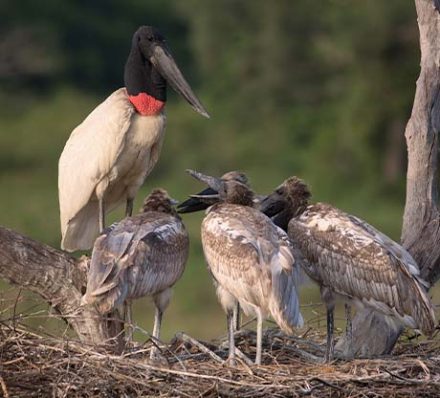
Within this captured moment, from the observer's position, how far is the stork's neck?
11.8 meters

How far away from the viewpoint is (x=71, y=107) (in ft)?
122

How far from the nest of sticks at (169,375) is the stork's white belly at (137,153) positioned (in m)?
2.27

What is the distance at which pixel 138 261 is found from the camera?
9.73m

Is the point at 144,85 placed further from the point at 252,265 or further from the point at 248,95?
the point at 248,95

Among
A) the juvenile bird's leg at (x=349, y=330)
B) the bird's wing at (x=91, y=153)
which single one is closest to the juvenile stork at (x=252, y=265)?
the juvenile bird's leg at (x=349, y=330)

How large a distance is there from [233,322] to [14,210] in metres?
18.1

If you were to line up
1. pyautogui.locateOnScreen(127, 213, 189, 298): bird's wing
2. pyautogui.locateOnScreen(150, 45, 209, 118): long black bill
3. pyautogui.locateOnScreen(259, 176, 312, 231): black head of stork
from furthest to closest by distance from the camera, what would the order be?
pyautogui.locateOnScreen(150, 45, 209, 118): long black bill, pyautogui.locateOnScreen(259, 176, 312, 231): black head of stork, pyautogui.locateOnScreen(127, 213, 189, 298): bird's wing

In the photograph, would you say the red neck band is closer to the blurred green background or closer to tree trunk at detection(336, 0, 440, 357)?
tree trunk at detection(336, 0, 440, 357)

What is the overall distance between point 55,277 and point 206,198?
1.03m

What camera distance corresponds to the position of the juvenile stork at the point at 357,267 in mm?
9898

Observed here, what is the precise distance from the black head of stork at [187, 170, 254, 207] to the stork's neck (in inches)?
60.6

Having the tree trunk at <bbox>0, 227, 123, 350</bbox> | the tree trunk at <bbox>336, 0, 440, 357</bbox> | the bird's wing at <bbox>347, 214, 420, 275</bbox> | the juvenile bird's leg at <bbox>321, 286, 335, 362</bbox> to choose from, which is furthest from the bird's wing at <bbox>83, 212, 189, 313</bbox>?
the tree trunk at <bbox>336, 0, 440, 357</bbox>

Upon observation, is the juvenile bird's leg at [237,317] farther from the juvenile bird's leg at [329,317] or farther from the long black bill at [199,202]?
the long black bill at [199,202]

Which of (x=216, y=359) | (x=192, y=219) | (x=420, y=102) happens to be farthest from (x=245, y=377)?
(x=192, y=219)
